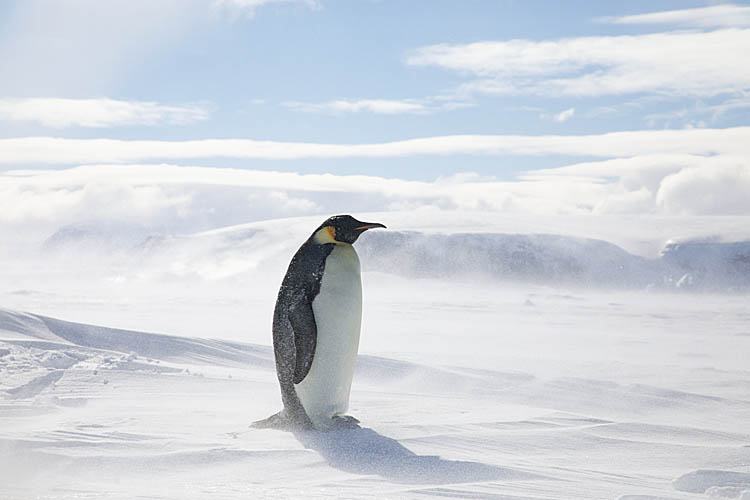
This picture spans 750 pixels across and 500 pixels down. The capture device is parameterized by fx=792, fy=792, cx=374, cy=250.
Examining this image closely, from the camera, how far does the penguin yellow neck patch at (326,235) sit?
176 inches

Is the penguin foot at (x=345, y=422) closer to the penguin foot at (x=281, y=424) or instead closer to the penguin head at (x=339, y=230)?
the penguin foot at (x=281, y=424)

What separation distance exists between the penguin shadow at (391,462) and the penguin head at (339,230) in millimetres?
1070

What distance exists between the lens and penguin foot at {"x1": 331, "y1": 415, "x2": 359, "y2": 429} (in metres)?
4.38

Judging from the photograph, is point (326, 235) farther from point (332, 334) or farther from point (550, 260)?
point (550, 260)

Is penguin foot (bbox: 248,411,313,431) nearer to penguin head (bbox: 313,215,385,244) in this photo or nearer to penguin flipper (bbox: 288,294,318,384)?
penguin flipper (bbox: 288,294,318,384)

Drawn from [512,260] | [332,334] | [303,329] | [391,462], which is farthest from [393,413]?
[512,260]

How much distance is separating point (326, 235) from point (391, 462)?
4.61 feet

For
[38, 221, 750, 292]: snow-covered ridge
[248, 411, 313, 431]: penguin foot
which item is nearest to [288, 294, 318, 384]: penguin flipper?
[248, 411, 313, 431]: penguin foot

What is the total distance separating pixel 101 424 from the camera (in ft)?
13.6

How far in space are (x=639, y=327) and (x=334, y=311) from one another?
1242 centimetres

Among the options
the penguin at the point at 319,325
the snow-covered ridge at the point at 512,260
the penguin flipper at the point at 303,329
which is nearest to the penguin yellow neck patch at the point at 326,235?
the penguin at the point at 319,325

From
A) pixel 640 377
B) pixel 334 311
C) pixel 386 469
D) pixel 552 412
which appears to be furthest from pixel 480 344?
pixel 386 469

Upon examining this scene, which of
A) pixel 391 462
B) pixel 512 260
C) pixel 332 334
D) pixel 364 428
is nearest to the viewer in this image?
pixel 391 462

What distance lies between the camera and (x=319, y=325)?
4414 mm
